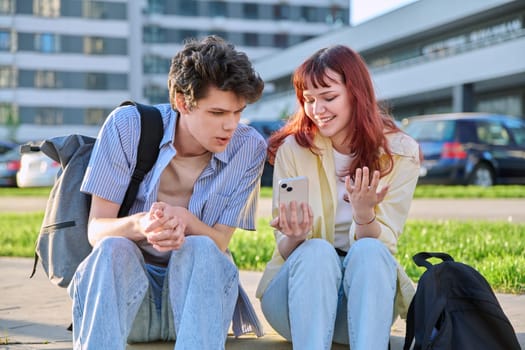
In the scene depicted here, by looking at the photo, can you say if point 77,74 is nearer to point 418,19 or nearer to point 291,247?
point 418,19

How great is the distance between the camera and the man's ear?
3707mm

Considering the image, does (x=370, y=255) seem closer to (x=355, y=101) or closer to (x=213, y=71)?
(x=355, y=101)

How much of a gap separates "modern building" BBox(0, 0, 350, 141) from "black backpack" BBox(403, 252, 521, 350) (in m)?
62.1

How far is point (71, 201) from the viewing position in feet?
12.3

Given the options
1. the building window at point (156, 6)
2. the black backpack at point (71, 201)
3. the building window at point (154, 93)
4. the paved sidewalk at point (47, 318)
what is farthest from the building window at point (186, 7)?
the black backpack at point (71, 201)

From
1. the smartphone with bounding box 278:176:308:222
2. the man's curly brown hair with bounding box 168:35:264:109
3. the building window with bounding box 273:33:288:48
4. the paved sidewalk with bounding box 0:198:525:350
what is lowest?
the paved sidewalk with bounding box 0:198:525:350

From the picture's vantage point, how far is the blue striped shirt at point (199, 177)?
3699 mm

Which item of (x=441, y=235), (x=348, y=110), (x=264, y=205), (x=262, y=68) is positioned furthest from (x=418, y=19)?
(x=348, y=110)

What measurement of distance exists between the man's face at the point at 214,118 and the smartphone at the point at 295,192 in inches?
12.8

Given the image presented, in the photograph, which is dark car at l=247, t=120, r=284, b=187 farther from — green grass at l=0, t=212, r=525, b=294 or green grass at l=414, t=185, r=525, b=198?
green grass at l=0, t=212, r=525, b=294

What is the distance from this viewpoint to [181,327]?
334cm

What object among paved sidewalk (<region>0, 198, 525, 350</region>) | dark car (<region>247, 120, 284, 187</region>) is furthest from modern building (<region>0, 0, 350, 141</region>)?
paved sidewalk (<region>0, 198, 525, 350</region>)

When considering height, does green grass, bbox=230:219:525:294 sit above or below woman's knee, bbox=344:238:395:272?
below

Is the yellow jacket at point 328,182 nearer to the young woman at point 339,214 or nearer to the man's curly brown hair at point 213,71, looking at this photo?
the young woman at point 339,214
